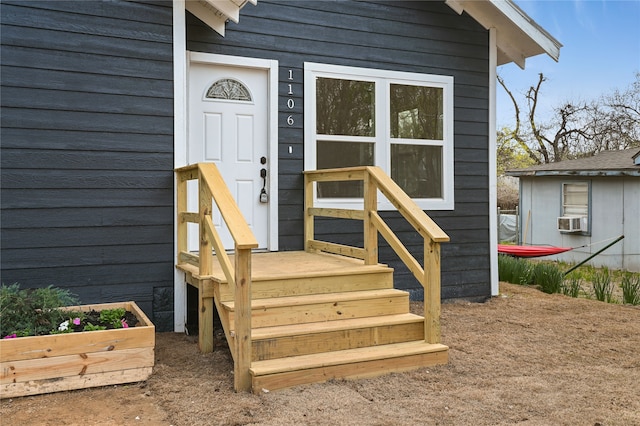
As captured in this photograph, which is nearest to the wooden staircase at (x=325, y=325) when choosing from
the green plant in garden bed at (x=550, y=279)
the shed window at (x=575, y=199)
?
the green plant in garden bed at (x=550, y=279)

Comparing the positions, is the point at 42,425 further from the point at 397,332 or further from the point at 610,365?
the point at 610,365

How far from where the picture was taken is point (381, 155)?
19.3ft

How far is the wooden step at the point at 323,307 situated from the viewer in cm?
365

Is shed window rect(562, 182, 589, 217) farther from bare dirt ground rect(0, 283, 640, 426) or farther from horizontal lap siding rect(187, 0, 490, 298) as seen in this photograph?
bare dirt ground rect(0, 283, 640, 426)

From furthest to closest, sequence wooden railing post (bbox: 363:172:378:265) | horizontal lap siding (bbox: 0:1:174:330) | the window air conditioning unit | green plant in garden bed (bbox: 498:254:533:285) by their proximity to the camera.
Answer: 1. the window air conditioning unit
2. green plant in garden bed (bbox: 498:254:533:285)
3. wooden railing post (bbox: 363:172:378:265)
4. horizontal lap siding (bbox: 0:1:174:330)

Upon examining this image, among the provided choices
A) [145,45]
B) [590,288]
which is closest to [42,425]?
[145,45]

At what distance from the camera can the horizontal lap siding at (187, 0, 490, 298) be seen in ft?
17.5

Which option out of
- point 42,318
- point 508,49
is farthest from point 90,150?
point 508,49

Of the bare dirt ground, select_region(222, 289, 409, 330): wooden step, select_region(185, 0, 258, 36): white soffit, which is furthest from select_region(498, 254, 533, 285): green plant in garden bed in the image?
select_region(185, 0, 258, 36): white soffit

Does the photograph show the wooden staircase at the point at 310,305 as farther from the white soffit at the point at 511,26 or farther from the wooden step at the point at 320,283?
the white soffit at the point at 511,26

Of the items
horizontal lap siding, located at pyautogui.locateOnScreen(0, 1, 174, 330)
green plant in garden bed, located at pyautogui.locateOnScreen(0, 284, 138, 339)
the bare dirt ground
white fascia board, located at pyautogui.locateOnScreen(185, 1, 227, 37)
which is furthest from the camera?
white fascia board, located at pyautogui.locateOnScreen(185, 1, 227, 37)

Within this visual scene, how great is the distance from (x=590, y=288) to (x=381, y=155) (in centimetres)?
453

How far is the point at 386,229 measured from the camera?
4262mm

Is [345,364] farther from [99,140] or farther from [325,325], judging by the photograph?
[99,140]
